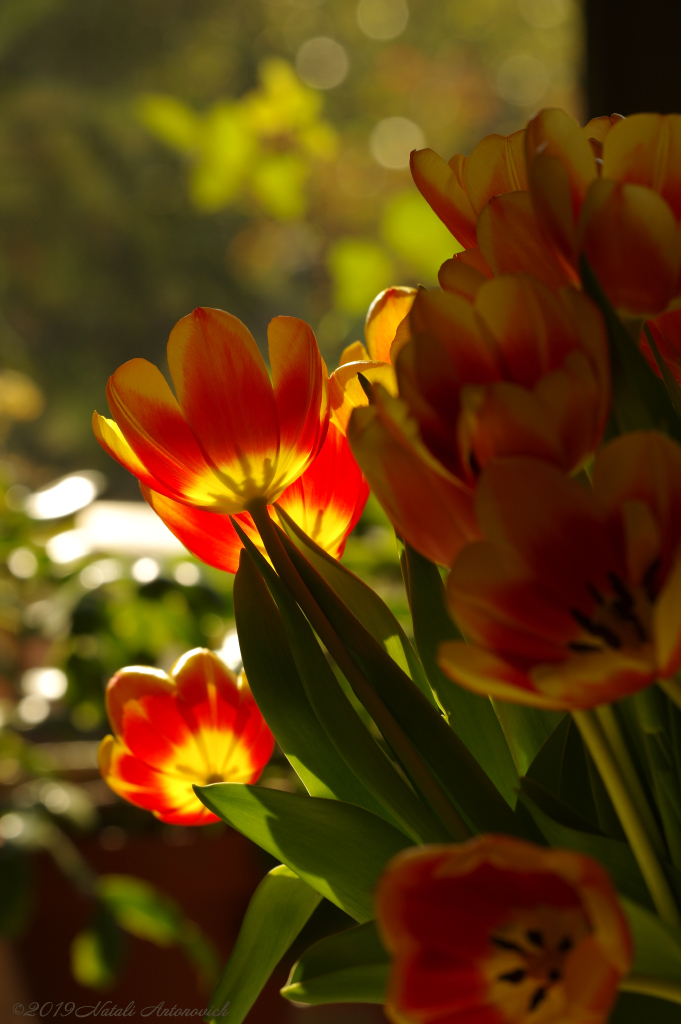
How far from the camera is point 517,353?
0.50 feet

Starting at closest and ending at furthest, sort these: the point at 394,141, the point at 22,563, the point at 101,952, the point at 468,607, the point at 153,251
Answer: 1. the point at 468,607
2. the point at 101,952
3. the point at 22,563
4. the point at 394,141
5. the point at 153,251

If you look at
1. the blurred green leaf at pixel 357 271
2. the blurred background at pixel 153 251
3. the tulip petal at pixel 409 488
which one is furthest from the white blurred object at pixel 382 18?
the tulip petal at pixel 409 488

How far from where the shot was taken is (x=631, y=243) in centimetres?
17

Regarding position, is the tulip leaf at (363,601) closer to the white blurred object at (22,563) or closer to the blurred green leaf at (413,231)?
the blurred green leaf at (413,231)

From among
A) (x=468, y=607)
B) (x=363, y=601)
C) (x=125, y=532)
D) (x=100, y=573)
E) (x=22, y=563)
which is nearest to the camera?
(x=468, y=607)

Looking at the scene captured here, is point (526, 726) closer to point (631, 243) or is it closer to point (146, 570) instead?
point (631, 243)

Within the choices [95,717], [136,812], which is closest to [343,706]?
[95,717]

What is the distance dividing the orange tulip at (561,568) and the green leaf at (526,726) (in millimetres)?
99

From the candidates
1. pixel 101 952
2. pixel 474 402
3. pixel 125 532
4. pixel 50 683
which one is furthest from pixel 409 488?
pixel 125 532

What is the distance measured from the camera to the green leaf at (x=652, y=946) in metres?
0.15

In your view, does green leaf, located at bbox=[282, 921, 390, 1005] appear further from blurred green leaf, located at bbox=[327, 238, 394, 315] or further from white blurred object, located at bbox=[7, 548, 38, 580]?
white blurred object, located at bbox=[7, 548, 38, 580]

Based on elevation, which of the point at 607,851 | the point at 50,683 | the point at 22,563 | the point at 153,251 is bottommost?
the point at 607,851

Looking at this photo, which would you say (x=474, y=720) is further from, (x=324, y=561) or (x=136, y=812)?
(x=136, y=812)

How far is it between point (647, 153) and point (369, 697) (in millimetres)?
125
